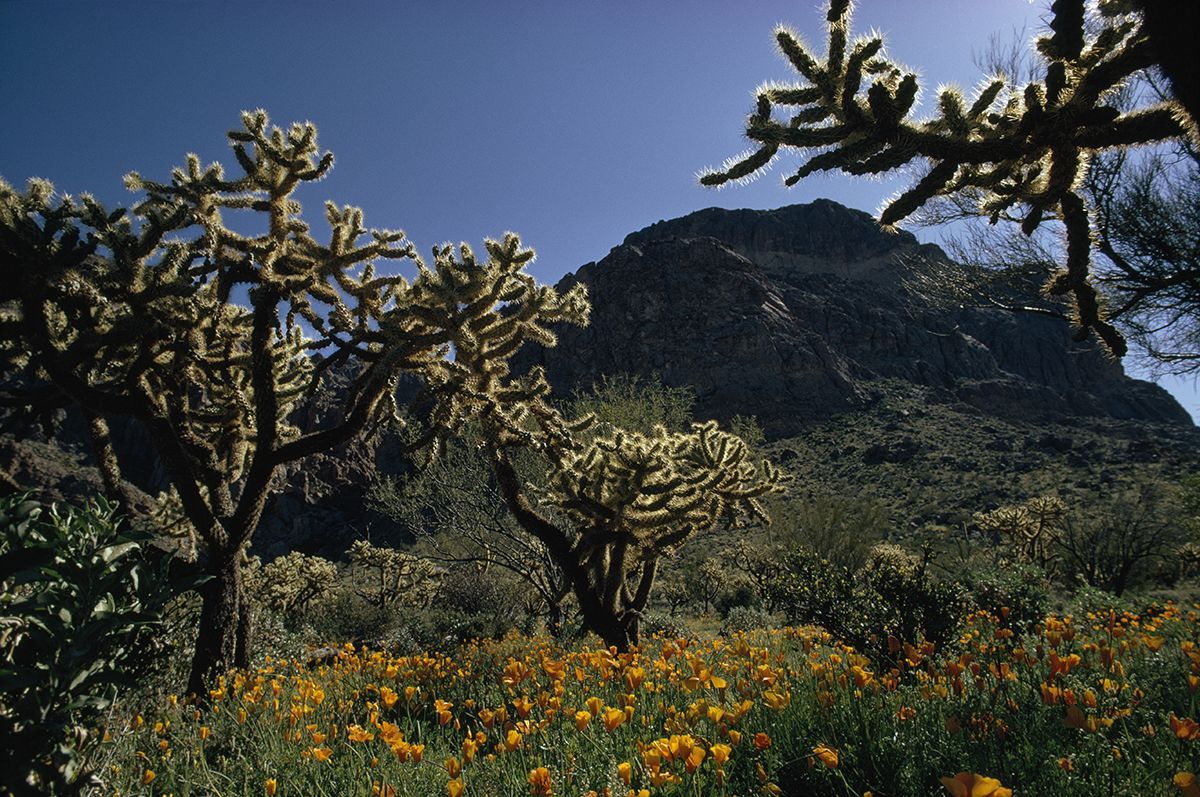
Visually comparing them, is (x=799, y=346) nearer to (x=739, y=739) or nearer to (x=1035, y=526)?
(x=1035, y=526)

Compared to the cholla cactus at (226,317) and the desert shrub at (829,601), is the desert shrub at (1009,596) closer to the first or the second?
the desert shrub at (829,601)

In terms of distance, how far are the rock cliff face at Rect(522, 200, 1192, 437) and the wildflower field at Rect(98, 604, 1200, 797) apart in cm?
6194

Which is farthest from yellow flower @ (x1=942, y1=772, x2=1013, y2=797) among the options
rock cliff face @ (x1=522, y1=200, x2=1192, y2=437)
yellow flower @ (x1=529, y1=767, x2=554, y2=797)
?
rock cliff face @ (x1=522, y1=200, x2=1192, y2=437)

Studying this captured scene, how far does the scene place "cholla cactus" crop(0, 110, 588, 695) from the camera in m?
5.70

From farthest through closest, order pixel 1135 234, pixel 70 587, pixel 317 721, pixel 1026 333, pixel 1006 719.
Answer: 1. pixel 1026 333
2. pixel 1135 234
3. pixel 317 721
4. pixel 1006 719
5. pixel 70 587

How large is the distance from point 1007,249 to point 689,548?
25.5m

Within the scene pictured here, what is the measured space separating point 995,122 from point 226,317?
24.3ft

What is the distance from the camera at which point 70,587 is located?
7.86 ft

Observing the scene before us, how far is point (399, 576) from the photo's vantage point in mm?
25312

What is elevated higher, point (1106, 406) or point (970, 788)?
point (1106, 406)

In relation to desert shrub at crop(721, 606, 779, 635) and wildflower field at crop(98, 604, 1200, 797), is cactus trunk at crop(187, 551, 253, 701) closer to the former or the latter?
wildflower field at crop(98, 604, 1200, 797)

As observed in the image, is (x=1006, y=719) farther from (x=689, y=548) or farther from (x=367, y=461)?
(x=367, y=461)

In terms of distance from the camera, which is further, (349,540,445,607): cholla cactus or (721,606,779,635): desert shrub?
(349,540,445,607): cholla cactus

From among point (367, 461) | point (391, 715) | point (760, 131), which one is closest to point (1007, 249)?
point (760, 131)
